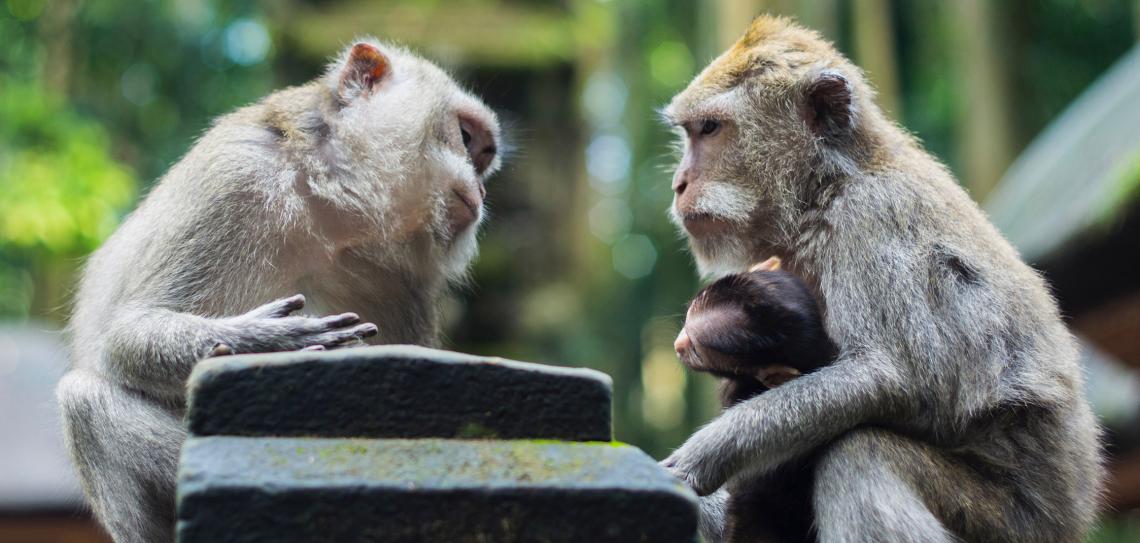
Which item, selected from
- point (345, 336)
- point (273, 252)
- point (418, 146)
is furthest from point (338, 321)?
point (418, 146)

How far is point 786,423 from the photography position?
4.11 meters

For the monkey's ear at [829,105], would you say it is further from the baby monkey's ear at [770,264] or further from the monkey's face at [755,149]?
the baby monkey's ear at [770,264]

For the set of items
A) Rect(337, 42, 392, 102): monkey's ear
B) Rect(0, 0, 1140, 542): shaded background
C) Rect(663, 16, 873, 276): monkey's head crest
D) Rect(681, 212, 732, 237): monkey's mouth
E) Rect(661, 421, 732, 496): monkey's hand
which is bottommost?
Rect(0, 0, 1140, 542): shaded background

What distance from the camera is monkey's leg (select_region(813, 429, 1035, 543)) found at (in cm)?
384

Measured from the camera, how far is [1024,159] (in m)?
13.1

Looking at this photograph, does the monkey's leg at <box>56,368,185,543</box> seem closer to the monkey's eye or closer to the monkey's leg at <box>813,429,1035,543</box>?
the monkey's leg at <box>813,429,1035,543</box>

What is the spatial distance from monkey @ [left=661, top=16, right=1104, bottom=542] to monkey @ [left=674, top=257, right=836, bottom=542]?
10 cm

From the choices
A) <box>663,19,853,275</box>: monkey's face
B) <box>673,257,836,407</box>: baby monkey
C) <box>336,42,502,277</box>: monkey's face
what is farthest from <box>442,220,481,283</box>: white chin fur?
<box>673,257,836,407</box>: baby monkey

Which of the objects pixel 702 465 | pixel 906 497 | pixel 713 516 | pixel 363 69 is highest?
pixel 363 69

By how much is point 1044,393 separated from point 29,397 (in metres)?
11.4

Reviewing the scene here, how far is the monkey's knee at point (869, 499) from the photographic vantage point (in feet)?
12.5

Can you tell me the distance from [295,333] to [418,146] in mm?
1329

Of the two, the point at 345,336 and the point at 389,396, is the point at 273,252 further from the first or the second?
the point at 389,396

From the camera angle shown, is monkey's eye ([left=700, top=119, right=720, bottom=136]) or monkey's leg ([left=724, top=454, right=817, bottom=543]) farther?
monkey's eye ([left=700, top=119, right=720, bottom=136])
